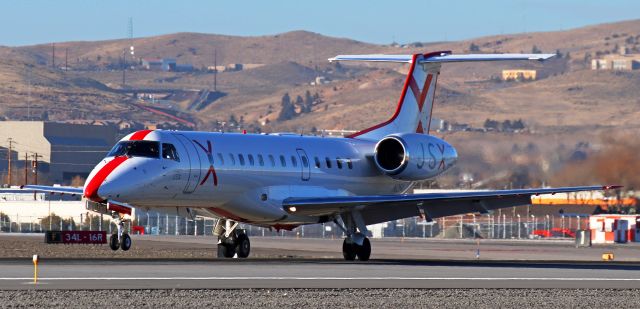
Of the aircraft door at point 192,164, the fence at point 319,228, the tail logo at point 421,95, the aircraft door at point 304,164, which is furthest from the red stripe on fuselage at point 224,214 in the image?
the fence at point 319,228

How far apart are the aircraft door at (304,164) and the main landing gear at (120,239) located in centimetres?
709

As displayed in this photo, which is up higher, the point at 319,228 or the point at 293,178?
the point at 293,178

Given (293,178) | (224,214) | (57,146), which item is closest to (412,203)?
(293,178)

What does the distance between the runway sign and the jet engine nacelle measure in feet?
75.3

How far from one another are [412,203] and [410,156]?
4010 mm

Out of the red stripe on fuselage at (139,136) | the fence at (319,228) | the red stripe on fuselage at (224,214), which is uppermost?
the red stripe on fuselage at (139,136)

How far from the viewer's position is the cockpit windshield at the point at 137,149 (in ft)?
143

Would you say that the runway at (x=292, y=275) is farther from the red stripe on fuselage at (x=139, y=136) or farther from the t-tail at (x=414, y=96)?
the t-tail at (x=414, y=96)

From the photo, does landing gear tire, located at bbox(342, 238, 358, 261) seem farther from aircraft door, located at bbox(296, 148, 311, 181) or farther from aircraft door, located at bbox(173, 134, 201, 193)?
aircraft door, located at bbox(173, 134, 201, 193)

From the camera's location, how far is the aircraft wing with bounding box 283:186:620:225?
45.8 m

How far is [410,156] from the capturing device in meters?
50.1

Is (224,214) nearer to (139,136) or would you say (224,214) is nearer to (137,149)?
(139,136)

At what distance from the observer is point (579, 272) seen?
41.2 meters

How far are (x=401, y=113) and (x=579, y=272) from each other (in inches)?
563
